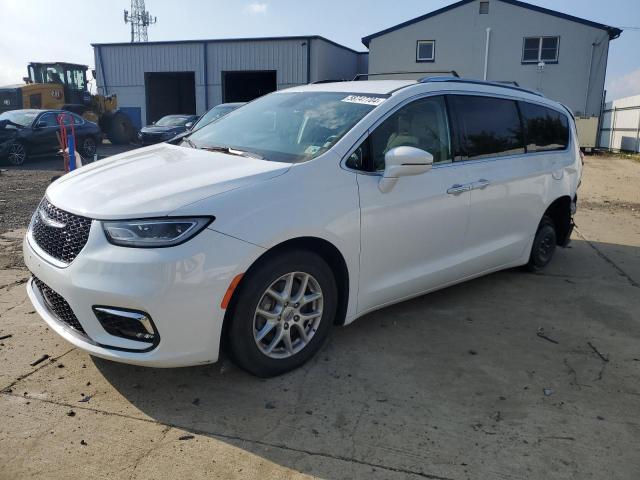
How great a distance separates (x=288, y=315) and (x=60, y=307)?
127cm

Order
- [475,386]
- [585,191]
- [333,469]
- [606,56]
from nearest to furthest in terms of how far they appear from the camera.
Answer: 1. [333,469]
2. [475,386]
3. [585,191]
4. [606,56]

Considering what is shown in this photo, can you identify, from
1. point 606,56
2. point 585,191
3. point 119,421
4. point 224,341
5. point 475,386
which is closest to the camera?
point 119,421

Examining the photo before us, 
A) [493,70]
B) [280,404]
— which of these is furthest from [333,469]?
[493,70]

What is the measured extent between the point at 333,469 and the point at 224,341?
0.94 m

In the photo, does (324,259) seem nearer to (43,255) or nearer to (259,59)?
(43,255)

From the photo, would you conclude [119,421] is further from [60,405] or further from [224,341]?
[224,341]

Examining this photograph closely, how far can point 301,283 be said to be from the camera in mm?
3260

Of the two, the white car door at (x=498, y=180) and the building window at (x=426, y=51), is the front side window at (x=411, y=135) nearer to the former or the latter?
the white car door at (x=498, y=180)

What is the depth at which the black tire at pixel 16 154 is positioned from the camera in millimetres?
15023

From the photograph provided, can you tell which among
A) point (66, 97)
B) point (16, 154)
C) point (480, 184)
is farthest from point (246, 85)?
point (480, 184)

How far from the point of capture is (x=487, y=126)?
4.52 m

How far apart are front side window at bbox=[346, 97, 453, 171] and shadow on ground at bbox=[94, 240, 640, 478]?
1267mm

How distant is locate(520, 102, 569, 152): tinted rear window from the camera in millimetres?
5016

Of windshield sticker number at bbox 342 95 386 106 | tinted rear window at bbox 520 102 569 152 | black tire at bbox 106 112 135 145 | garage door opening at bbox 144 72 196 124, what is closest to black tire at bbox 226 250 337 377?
windshield sticker number at bbox 342 95 386 106
